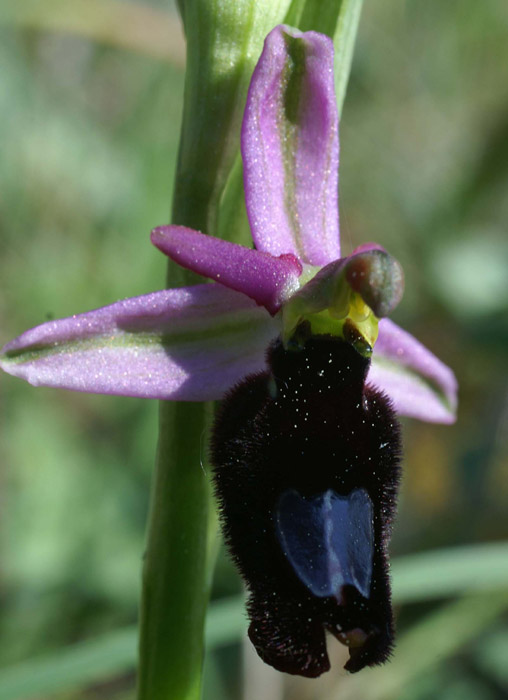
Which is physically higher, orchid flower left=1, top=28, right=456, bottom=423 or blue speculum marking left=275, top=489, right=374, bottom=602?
orchid flower left=1, top=28, right=456, bottom=423

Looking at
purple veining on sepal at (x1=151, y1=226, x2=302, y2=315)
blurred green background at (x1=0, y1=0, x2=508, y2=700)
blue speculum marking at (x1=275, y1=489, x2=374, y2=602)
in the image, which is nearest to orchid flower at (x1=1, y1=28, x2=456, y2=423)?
purple veining on sepal at (x1=151, y1=226, x2=302, y2=315)

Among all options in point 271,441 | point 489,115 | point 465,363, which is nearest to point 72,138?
point 465,363

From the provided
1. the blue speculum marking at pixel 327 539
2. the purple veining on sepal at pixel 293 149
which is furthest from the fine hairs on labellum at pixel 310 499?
the purple veining on sepal at pixel 293 149

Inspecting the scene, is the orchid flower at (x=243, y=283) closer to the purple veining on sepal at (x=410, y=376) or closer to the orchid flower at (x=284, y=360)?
the orchid flower at (x=284, y=360)

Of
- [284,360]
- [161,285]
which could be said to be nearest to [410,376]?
[284,360]

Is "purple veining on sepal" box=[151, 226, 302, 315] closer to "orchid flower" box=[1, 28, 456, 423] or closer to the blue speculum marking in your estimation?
"orchid flower" box=[1, 28, 456, 423]

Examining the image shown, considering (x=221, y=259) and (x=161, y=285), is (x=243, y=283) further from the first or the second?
(x=161, y=285)
